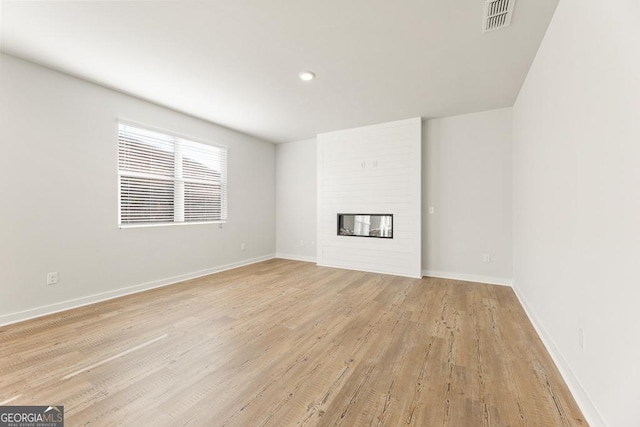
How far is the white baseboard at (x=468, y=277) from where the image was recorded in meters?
3.96

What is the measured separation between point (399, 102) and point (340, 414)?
3715 mm

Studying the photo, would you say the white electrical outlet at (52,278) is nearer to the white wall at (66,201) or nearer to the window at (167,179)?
the white wall at (66,201)

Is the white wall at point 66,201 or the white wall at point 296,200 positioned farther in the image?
the white wall at point 296,200

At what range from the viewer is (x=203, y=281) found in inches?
163

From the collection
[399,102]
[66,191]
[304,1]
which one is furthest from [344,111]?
[66,191]

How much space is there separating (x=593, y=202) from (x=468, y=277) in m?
3.10

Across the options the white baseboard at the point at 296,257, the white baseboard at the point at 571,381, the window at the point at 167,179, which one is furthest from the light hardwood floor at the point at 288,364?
the white baseboard at the point at 296,257

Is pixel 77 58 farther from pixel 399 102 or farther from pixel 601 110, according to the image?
pixel 601 110

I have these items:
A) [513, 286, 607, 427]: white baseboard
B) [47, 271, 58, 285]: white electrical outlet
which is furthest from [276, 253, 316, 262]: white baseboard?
[513, 286, 607, 427]: white baseboard

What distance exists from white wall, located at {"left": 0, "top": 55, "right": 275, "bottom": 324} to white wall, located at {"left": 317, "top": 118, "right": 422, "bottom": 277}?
273 centimetres

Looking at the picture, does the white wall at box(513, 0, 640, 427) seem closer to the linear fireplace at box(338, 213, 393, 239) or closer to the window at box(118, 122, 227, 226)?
the linear fireplace at box(338, 213, 393, 239)

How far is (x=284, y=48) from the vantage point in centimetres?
246

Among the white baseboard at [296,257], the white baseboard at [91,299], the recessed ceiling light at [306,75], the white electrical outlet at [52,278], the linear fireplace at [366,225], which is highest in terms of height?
the recessed ceiling light at [306,75]

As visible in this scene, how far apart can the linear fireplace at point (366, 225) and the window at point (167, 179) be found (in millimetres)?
2345
